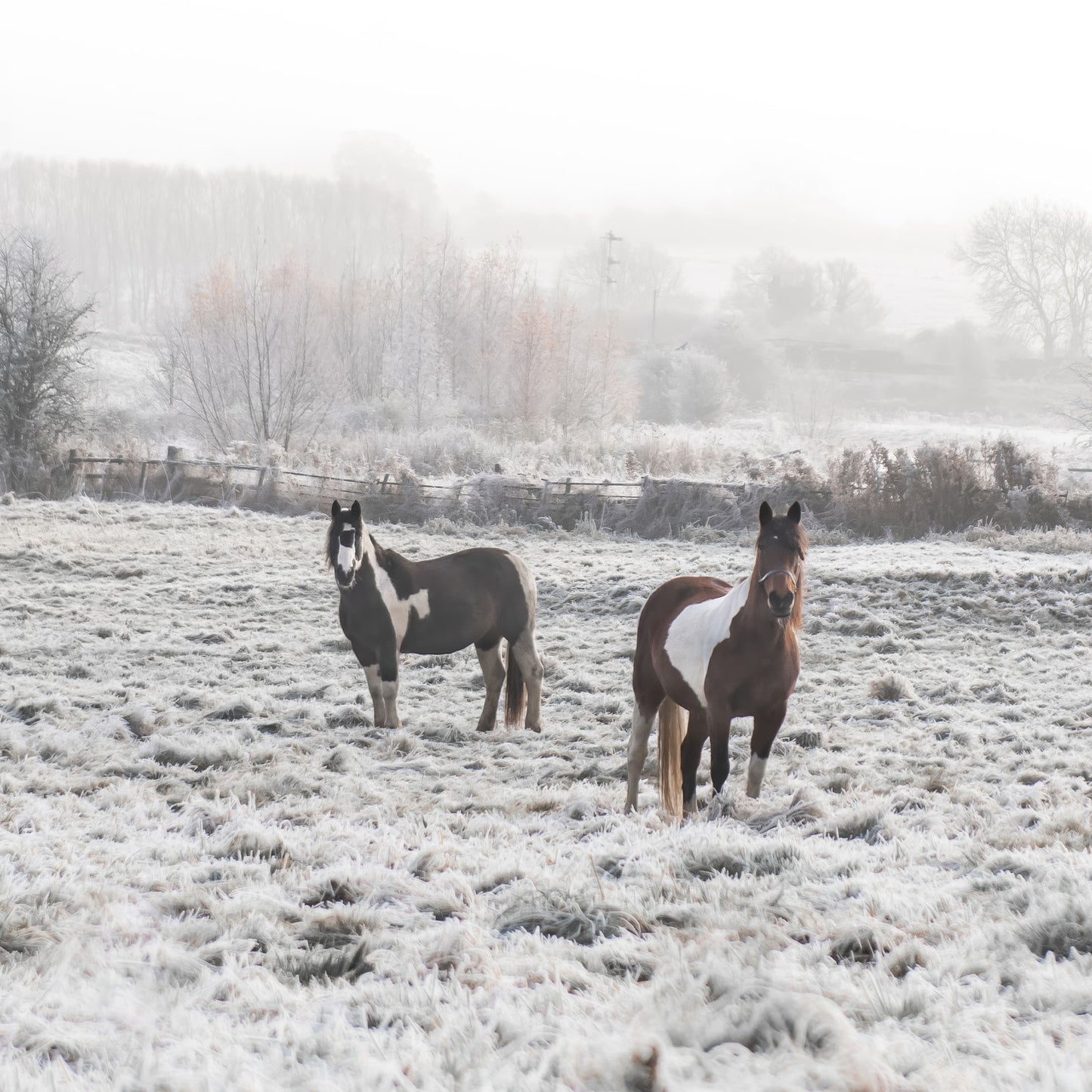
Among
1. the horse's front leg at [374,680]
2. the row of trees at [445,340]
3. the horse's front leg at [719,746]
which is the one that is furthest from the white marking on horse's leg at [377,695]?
the row of trees at [445,340]

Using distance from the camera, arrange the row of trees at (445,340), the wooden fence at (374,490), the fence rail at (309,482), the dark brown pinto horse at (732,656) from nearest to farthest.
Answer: the dark brown pinto horse at (732,656) → the wooden fence at (374,490) → the fence rail at (309,482) → the row of trees at (445,340)

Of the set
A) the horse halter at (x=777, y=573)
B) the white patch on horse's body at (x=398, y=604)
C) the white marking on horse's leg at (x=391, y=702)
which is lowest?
the white marking on horse's leg at (x=391, y=702)

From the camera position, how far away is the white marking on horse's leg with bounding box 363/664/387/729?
7.21m

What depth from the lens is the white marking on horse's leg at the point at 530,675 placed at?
7.60m

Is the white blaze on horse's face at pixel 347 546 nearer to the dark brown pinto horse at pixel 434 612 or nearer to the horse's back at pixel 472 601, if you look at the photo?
the dark brown pinto horse at pixel 434 612

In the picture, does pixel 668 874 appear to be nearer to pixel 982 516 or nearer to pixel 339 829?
pixel 339 829

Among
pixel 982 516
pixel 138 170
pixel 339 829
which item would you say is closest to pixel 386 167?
pixel 138 170

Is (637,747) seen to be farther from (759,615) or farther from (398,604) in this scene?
(398,604)

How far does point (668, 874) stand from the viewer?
347 cm

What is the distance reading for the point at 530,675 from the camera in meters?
7.65

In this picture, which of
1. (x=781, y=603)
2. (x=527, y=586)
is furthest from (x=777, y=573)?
(x=527, y=586)

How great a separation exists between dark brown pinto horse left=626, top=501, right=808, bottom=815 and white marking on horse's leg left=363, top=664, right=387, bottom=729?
8.42ft

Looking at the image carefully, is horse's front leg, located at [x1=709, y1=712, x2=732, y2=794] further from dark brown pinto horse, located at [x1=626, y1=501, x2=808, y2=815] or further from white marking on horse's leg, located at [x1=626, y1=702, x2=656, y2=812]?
white marking on horse's leg, located at [x1=626, y1=702, x2=656, y2=812]

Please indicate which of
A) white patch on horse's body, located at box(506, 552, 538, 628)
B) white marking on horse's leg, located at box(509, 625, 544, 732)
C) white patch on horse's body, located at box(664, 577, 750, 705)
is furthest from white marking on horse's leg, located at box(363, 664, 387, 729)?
white patch on horse's body, located at box(664, 577, 750, 705)
